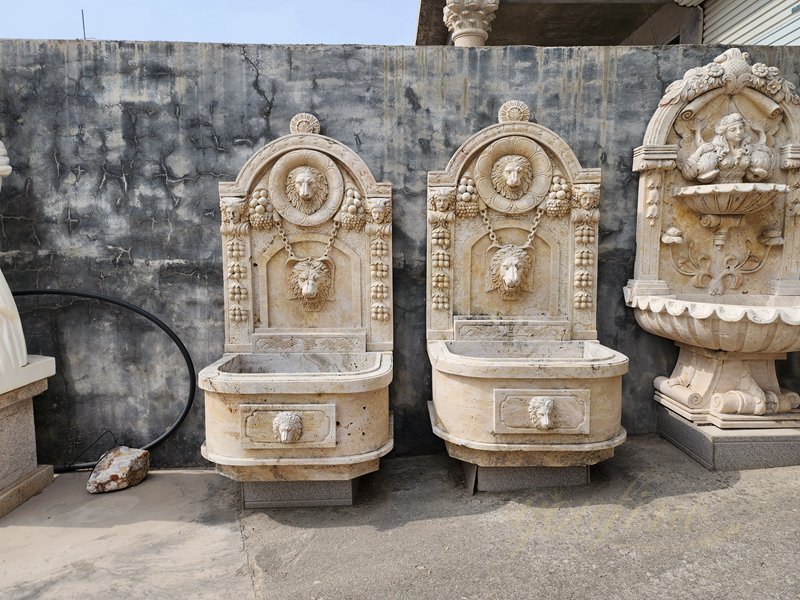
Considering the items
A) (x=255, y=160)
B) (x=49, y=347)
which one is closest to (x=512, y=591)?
(x=255, y=160)

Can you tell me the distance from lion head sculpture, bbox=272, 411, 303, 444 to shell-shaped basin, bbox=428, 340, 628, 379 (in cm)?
97

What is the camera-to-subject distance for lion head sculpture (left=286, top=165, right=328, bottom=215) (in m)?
3.77

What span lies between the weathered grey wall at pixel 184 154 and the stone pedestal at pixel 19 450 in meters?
0.31

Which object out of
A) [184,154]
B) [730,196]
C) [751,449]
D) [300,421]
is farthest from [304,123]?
[751,449]

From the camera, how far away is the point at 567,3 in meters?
7.12

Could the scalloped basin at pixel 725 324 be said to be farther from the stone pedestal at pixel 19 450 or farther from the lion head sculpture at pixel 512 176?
the stone pedestal at pixel 19 450

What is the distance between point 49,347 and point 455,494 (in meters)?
3.26

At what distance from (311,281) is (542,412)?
6.10 feet

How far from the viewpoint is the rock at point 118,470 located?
362cm

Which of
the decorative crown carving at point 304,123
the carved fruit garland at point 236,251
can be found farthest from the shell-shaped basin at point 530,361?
the decorative crown carving at point 304,123

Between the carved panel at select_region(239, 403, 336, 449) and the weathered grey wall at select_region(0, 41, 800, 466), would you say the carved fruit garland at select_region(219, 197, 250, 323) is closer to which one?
the weathered grey wall at select_region(0, 41, 800, 466)

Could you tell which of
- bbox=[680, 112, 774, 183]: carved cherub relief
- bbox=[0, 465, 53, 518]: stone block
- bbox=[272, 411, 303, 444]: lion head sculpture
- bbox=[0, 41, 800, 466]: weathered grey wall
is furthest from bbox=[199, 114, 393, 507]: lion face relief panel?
bbox=[680, 112, 774, 183]: carved cherub relief

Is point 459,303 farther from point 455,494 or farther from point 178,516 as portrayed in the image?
point 178,516

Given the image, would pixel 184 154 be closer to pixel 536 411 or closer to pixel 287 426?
pixel 287 426
